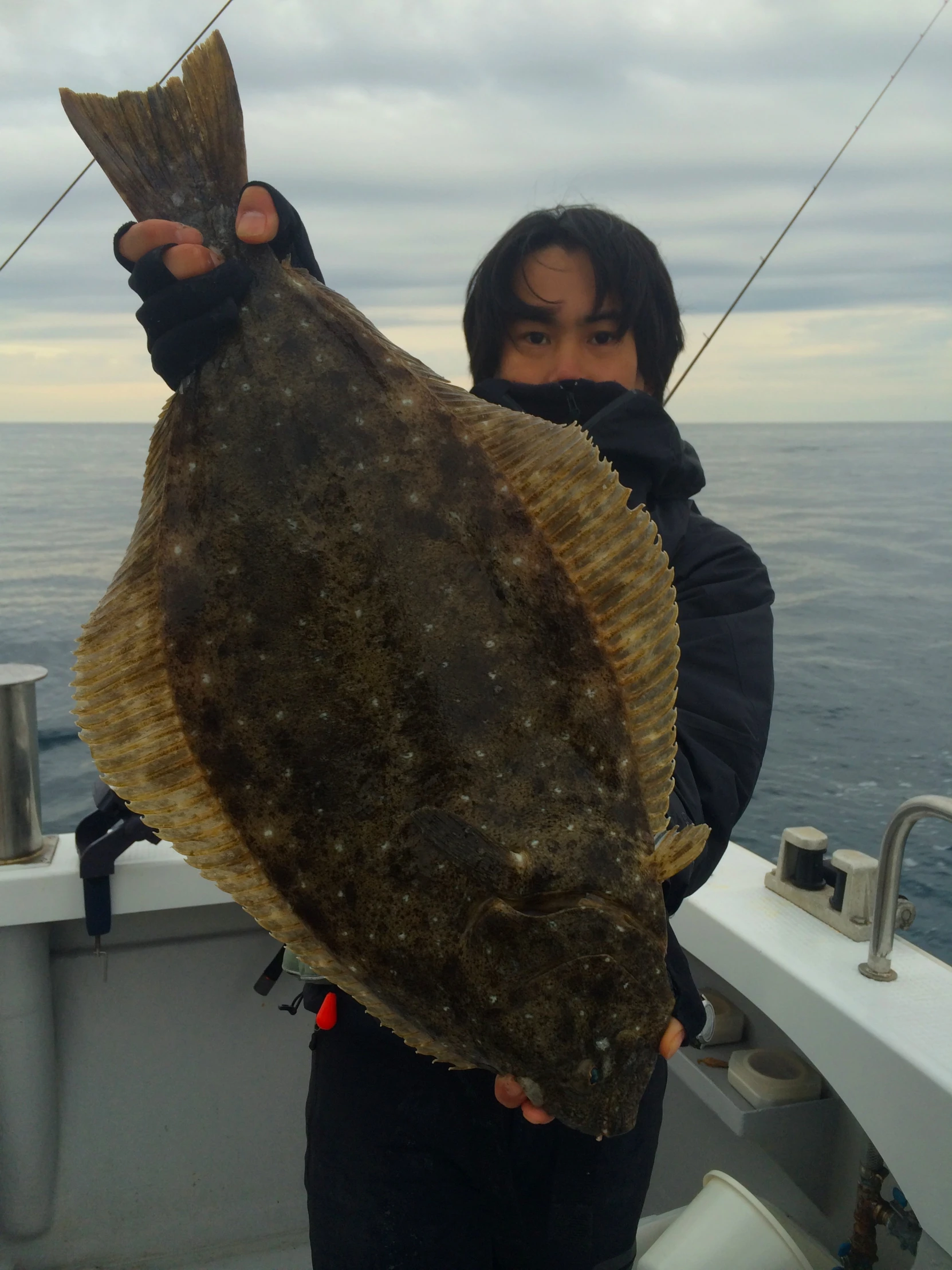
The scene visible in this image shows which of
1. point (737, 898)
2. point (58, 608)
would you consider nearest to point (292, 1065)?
point (737, 898)

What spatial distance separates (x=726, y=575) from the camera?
212 centimetres

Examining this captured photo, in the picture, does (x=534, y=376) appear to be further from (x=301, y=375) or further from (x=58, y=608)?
(x=58, y=608)

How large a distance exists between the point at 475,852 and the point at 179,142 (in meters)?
1.32

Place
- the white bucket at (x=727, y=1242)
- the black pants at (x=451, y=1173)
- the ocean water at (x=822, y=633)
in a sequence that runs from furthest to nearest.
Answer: the ocean water at (x=822, y=633), the white bucket at (x=727, y=1242), the black pants at (x=451, y=1173)

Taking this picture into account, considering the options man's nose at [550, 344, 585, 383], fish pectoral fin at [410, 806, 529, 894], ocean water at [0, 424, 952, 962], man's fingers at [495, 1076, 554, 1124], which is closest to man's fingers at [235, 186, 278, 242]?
man's nose at [550, 344, 585, 383]

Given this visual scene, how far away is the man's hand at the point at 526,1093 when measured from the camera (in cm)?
163

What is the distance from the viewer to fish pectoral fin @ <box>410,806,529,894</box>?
1.54 m

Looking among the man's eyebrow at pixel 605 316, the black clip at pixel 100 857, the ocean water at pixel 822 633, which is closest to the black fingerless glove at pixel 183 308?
the man's eyebrow at pixel 605 316

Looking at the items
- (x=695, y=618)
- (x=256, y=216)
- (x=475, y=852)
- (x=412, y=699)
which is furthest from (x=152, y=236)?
(x=695, y=618)

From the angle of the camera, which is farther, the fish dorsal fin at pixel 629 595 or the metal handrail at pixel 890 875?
the metal handrail at pixel 890 875

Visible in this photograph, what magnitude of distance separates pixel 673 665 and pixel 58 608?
57.1 feet

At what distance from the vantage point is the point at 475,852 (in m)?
1.55

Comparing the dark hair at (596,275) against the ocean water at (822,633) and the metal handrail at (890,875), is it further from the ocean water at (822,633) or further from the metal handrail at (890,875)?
the ocean water at (822,633)

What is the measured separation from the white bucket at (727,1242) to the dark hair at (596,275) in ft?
7.55
